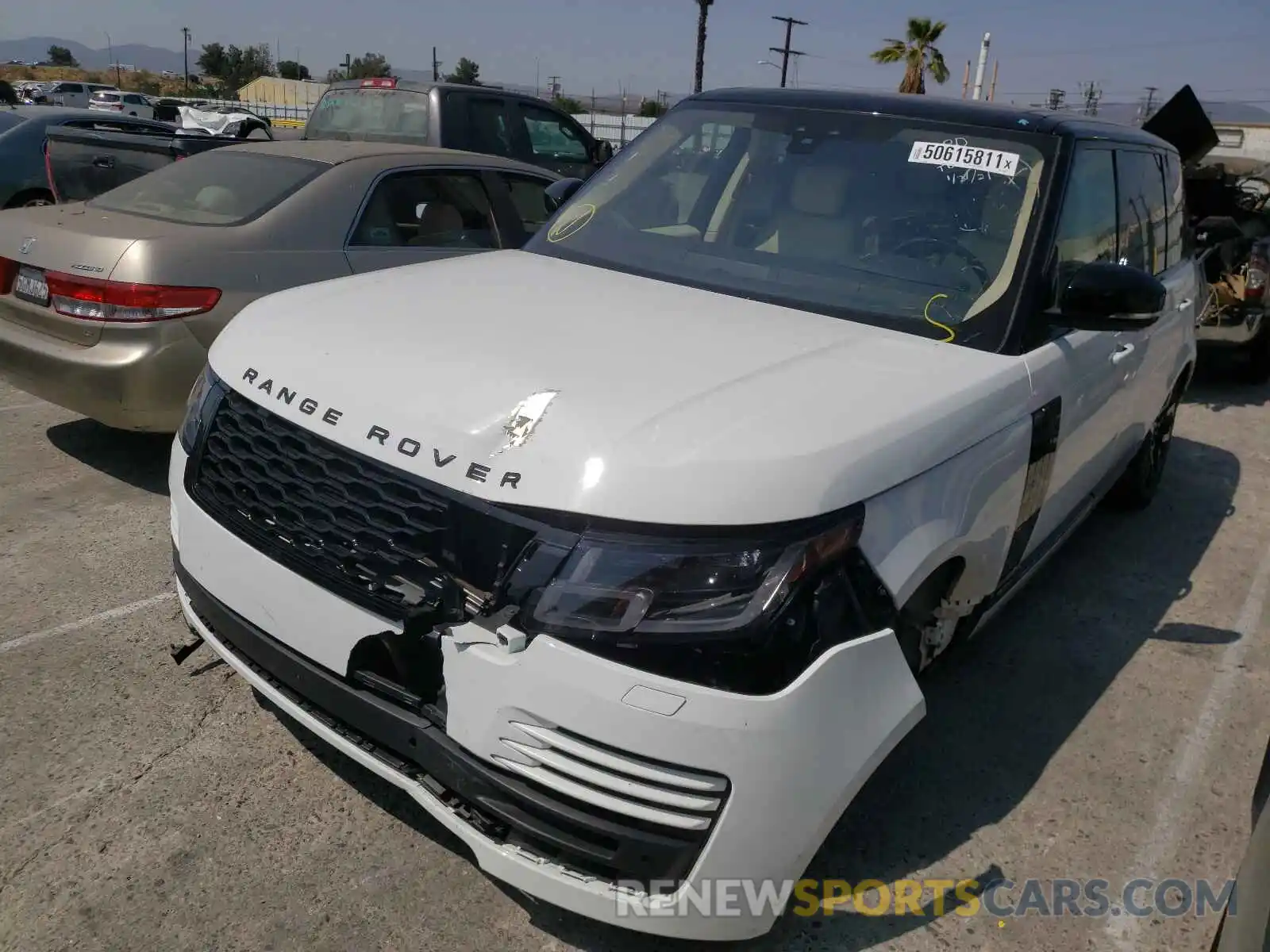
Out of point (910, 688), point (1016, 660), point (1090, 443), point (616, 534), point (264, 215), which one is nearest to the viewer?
point (616, 534)

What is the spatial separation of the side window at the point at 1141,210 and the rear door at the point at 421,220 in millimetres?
3265

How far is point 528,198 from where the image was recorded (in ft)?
20.1

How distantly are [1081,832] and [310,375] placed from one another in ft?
8.04

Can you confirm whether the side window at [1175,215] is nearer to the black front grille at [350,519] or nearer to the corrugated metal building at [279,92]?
the black front grille at [350,519]

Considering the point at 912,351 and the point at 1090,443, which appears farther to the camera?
the point at 1090,443

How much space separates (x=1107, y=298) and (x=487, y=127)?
7297 mm

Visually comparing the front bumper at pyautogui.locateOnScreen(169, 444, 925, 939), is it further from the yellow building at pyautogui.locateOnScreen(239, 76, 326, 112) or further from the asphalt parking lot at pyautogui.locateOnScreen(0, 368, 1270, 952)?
the yellow building at pyautogui.locateOnScreen(239, 76, 326, 112)

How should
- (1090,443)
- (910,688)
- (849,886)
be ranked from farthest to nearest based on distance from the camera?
(1090,443) < (849,886) < (910,688)

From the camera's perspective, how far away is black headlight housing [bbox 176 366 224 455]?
2.64 m

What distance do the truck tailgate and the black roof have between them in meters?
4.49

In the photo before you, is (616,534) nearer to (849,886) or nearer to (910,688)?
(910,688)

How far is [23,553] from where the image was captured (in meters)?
4.03

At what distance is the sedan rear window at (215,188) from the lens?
4938 mm

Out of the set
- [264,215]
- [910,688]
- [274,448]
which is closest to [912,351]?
[910,688]
